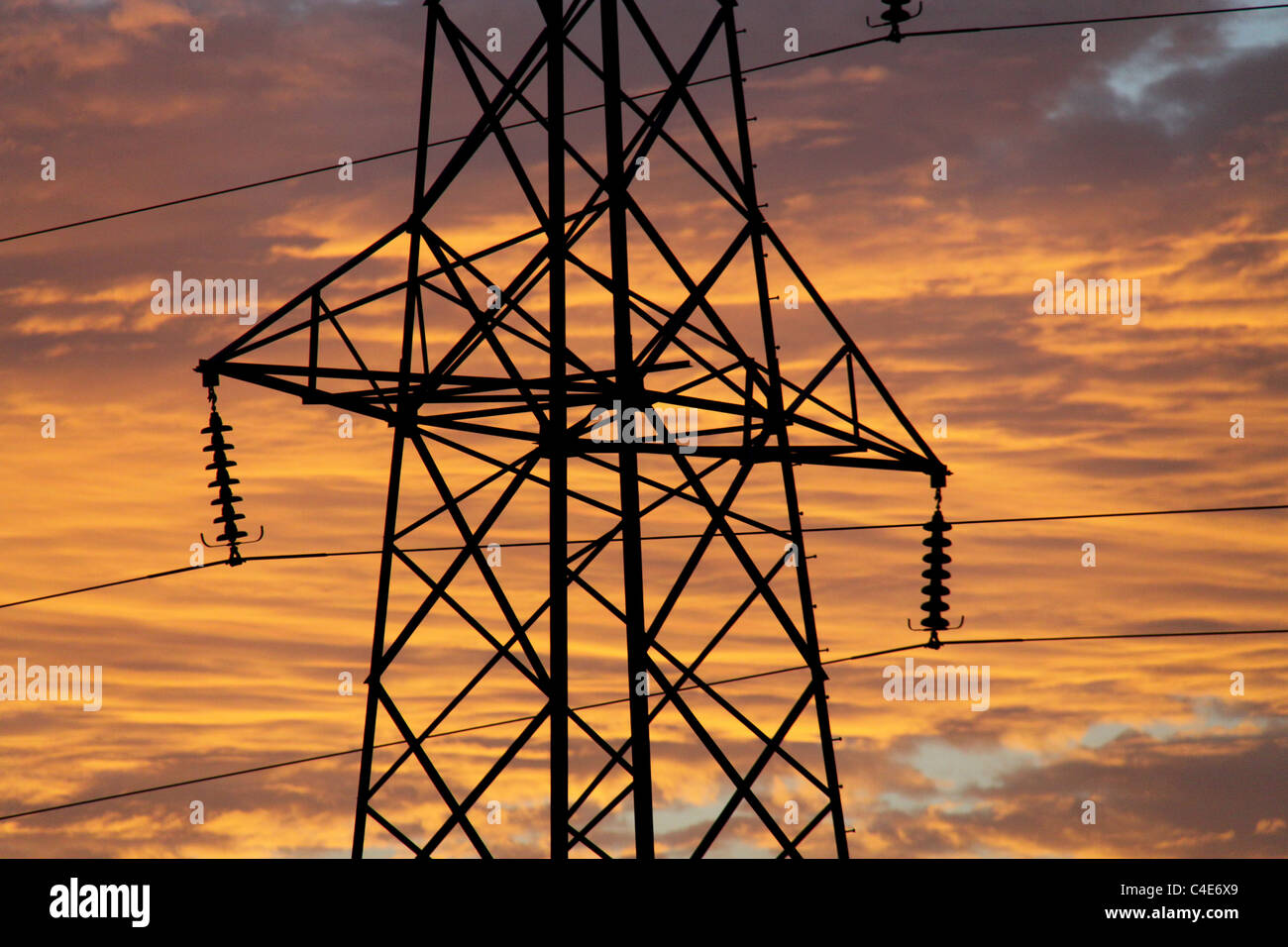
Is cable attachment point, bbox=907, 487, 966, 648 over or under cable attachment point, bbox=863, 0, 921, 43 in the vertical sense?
under

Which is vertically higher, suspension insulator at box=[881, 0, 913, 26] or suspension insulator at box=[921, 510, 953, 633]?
suspension insulator at box=[881, 0, 913, 26]

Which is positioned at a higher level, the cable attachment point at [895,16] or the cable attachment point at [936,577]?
the cable attachment point at [895,16]

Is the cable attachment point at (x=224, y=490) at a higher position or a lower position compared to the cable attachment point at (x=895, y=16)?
lower

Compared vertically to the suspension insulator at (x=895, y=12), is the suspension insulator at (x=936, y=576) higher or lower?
lower

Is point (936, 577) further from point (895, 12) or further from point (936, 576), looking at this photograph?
point (895, 12)

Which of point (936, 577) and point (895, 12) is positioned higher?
point (895, 12)

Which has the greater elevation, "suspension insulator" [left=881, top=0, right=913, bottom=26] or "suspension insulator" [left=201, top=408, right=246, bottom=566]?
"suspension insulator" [left=881, top=0, right=913, bottom=26]

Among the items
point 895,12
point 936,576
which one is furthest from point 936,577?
point 895,12

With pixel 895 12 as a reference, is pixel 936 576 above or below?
below

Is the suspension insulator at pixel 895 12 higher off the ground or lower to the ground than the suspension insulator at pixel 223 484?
higher

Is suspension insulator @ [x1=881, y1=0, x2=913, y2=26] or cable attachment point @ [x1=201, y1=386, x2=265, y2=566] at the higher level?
suspension insulator @ [x1=881, y1=0, x2=913, y2=26]
